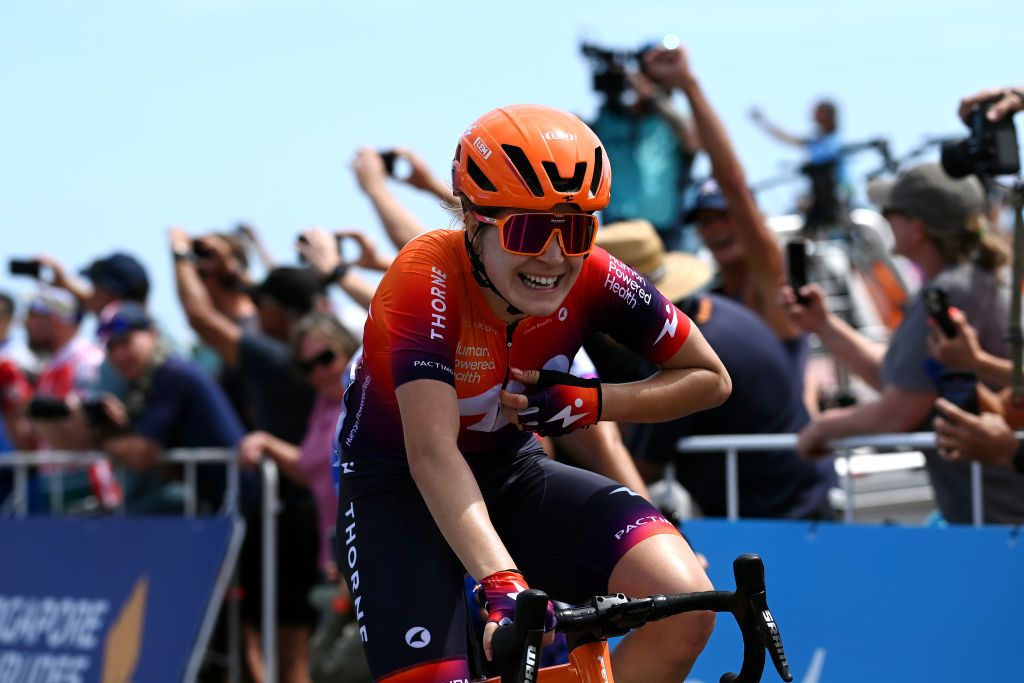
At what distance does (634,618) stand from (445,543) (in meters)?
0.76

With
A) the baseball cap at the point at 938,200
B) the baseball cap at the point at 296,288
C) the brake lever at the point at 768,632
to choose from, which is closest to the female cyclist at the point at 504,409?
the brake lever at the point at 768,632

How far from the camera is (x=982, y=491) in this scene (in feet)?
18.7

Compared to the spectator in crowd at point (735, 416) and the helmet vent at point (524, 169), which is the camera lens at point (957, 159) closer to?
the spectator in crowd at point (735, 416)

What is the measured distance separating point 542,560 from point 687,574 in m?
0.49

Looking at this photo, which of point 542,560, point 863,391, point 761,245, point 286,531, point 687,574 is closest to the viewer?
point 687,574

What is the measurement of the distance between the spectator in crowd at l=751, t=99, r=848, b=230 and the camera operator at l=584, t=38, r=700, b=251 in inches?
163

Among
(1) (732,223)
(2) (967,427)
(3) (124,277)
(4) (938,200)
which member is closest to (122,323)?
(3) (124,277)

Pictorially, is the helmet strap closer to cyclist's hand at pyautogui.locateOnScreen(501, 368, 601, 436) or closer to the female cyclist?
the female cyclist

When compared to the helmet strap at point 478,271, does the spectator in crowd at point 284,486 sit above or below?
below

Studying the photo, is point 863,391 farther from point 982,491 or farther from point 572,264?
point 572,264

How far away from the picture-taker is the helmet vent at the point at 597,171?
12.8ft

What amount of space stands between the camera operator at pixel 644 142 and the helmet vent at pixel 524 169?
16.4ft

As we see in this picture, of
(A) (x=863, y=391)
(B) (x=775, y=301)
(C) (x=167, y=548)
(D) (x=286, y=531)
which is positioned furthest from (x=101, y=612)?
(A) (x=863, y=391)

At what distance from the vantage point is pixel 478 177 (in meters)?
3.95
